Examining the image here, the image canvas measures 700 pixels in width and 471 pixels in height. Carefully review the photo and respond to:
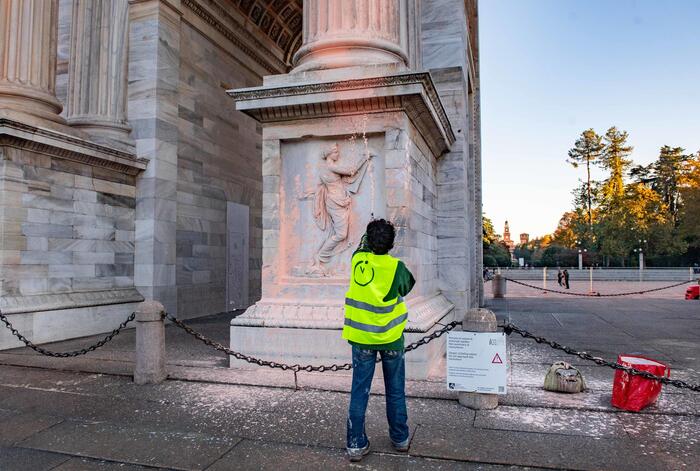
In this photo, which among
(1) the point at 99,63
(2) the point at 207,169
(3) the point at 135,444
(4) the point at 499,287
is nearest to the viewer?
(3) the point at 135,444

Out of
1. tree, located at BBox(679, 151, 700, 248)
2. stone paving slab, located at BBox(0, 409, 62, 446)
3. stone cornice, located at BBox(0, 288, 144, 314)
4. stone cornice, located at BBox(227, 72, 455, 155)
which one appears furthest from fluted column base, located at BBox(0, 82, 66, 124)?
tree, located at BBox(679, 151, 700, 248)

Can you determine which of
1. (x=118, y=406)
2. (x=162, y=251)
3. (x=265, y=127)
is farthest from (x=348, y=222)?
(x=162, y=251)

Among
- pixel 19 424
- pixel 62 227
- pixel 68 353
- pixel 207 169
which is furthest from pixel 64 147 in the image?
pixel 19 424

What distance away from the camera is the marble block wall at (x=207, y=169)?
13.2m

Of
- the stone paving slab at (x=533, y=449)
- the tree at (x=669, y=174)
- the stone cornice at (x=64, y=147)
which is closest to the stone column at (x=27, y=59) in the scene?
the stone cornice at (x=64, y=147)

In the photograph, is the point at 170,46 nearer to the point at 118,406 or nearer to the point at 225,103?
the point at 225,103

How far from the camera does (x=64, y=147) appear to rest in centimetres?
995

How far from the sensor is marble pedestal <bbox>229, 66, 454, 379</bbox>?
21.7 ft

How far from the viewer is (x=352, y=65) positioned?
23.5 feet

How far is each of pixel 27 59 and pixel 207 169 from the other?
16.6 ft

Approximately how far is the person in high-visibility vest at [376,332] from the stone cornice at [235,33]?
40.7 feet

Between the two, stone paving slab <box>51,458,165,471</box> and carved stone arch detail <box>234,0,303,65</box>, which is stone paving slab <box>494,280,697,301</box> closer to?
carved stone arch detail <box>234,0,303,65</box>

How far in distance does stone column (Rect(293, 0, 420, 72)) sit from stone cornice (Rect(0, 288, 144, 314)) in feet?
21.9

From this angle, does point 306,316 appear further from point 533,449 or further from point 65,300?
point 65,300
